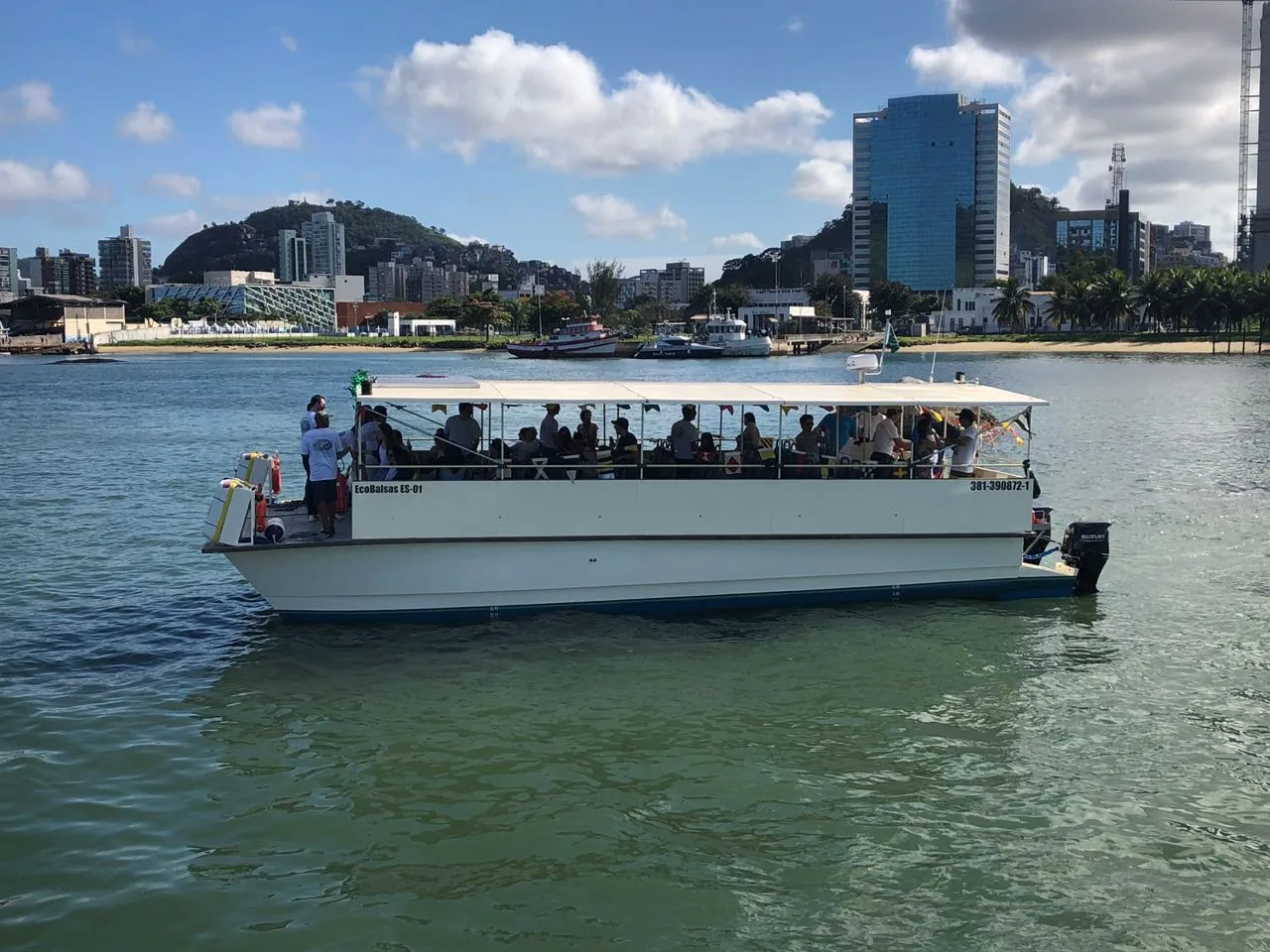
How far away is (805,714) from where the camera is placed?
11219 millimetres

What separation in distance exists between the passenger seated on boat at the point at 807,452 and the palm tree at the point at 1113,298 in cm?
11843

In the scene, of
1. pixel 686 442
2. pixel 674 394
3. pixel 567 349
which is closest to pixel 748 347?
pixel 567 349

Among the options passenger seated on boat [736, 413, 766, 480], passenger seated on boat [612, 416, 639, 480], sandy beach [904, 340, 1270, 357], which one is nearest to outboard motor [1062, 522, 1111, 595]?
passenger seated on boat [736, 413, 766, 480]

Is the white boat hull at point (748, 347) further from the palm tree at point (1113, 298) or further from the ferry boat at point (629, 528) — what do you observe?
the ferry boat at point (629, 528)

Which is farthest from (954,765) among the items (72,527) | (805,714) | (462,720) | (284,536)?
(72,527)

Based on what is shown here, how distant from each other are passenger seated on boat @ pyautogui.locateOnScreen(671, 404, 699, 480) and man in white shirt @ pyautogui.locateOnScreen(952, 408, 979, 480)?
11.1 feet

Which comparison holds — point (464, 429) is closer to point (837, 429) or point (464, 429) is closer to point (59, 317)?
→ point (837, 429)

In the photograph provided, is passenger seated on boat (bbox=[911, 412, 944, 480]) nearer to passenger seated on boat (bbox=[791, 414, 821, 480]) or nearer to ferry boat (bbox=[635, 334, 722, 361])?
passenger seated on boat (bbox=[791, 414, 821, 480])

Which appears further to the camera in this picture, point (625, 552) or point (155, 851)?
point (625, 552)

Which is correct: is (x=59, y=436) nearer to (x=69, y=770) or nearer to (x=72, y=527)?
(x=72, y=527)

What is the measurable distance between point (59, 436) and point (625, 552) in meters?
33.8

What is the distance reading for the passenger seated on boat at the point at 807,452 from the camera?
1407 centimetres

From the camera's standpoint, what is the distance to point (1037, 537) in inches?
600

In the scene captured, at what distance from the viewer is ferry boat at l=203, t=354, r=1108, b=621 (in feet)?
42.1
